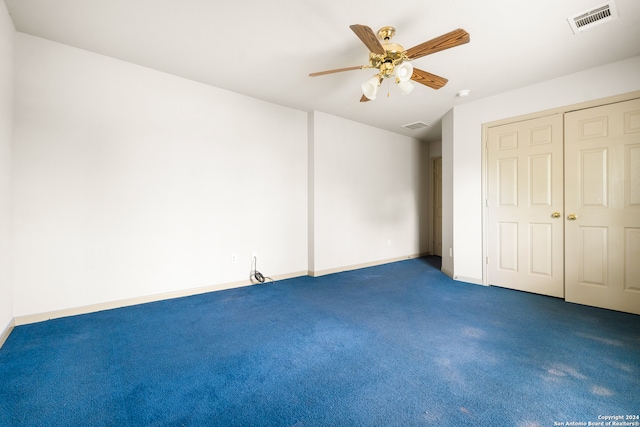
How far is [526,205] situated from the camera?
11.4ft

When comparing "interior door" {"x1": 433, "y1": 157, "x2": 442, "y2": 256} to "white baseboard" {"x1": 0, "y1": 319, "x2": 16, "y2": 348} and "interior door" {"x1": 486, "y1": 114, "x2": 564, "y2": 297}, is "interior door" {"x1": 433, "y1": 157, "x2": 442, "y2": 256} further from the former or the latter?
"white baseboard" {"x1": 0, "y1": 319, "x2": 16, "y2": 348}

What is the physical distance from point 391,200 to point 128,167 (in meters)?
4.46

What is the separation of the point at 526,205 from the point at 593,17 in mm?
2028

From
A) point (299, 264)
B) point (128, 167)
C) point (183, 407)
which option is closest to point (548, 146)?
point (299, 264)

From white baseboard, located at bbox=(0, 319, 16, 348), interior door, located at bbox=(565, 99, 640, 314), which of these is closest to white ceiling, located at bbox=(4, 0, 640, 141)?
interior door, located at bbox=(565, 99, 640, 314)

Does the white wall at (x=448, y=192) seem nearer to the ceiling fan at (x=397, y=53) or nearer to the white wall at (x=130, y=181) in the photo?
the ceiling fan at (x=397, y=53)

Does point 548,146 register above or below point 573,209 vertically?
above

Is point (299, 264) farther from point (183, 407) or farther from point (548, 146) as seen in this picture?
point (548, 146)

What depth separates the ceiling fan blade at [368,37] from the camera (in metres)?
1.79

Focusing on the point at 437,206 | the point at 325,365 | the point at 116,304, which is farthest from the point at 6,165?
the point at 437,206

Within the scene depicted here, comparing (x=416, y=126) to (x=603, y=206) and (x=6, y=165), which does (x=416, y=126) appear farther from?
(x=6, y=165)

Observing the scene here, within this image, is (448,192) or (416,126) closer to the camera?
(448,192)

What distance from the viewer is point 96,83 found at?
9.19 ft

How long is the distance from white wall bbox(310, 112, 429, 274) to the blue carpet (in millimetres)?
1781
